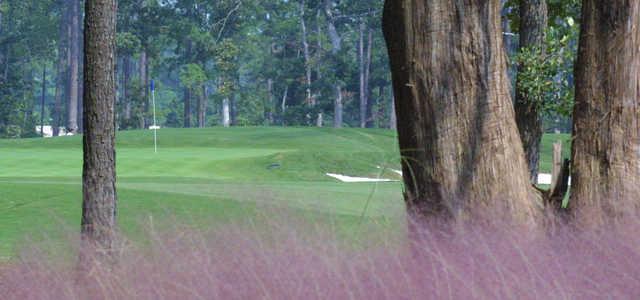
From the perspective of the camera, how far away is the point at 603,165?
233 inches

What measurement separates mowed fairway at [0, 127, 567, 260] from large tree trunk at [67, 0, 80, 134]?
78.0 ft

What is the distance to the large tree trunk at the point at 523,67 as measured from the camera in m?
12.5

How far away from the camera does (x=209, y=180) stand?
71.1ft

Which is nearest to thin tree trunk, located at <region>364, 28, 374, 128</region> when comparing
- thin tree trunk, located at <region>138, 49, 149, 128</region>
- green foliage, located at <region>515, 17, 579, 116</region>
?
thin tree trunk, located at <region>138, 49, 149, 128</region>

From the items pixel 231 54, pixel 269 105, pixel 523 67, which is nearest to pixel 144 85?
pixel 231 54

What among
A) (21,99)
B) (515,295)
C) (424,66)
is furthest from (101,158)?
(21,99)

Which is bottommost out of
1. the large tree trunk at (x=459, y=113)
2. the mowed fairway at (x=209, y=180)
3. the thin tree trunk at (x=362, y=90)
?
the mowed fairway at (x=209, y=180)

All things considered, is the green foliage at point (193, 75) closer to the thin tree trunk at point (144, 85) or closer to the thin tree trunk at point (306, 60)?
the thin tree trunk at point (144, 85)

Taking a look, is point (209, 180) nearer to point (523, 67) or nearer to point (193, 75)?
point (523, 67)

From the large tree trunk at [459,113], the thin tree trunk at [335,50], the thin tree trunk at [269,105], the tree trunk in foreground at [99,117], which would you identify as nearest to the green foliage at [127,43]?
the thin tree trunk at [269,105]

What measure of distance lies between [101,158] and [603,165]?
3832 mm

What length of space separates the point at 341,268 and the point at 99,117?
15.6 ft

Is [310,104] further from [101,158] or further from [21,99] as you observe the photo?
[101,158]

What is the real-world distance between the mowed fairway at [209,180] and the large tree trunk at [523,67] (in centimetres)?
181
